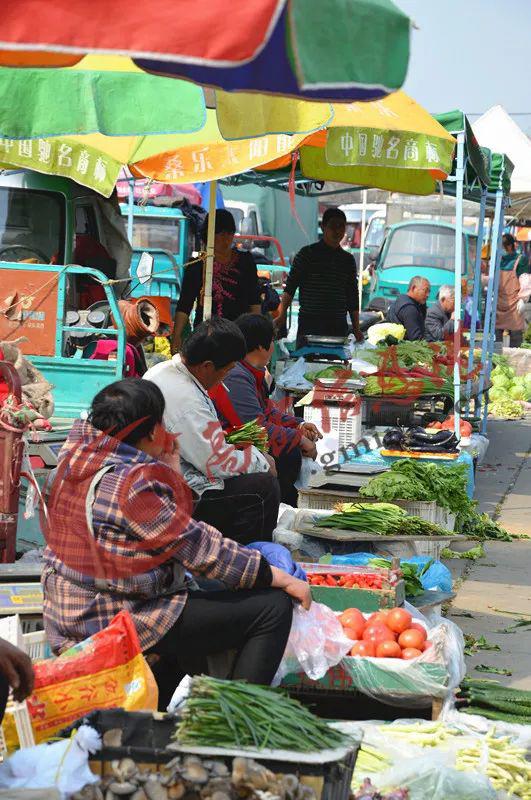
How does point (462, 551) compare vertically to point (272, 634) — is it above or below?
below

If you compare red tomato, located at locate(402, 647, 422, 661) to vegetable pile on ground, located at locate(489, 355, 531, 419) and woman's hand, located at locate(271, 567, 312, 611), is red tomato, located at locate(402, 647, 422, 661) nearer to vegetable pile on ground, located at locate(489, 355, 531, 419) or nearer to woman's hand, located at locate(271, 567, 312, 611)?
woman's hand, located at locate(271, 567, 312, 611)

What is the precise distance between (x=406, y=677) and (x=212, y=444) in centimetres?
138

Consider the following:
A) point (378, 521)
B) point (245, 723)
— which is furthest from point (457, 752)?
point (378, 521)

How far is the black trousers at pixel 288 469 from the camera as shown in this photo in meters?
7.20

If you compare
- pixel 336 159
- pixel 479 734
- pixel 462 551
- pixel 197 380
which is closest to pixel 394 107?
pixel 336 159

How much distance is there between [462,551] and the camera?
330 inches

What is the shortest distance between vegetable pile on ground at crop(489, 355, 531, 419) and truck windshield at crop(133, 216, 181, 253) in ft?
16.4

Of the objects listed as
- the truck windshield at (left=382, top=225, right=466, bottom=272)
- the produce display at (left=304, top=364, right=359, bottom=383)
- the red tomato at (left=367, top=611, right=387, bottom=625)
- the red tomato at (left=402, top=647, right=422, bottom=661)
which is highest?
the truck windshield at (left=382, top=225, right=466, bottom=272)

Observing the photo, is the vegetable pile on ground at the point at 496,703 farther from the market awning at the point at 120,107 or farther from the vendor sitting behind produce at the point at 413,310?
A: the vendor sitting behind produce at the point at 413,310

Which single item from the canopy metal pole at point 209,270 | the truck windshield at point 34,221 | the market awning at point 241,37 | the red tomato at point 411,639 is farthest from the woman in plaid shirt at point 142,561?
the truck windshield at point 34,221

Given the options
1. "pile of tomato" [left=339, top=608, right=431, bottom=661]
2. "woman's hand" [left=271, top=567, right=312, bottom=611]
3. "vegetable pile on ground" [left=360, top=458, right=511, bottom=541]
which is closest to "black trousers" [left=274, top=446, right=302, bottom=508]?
"vegetable pile on ground" [left=360, top=458, right=511, bottom=541]

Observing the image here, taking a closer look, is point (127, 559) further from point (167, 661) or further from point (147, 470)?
point (167, 661)

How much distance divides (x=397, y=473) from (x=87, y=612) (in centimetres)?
400

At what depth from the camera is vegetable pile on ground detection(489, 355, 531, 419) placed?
16.5 meters
